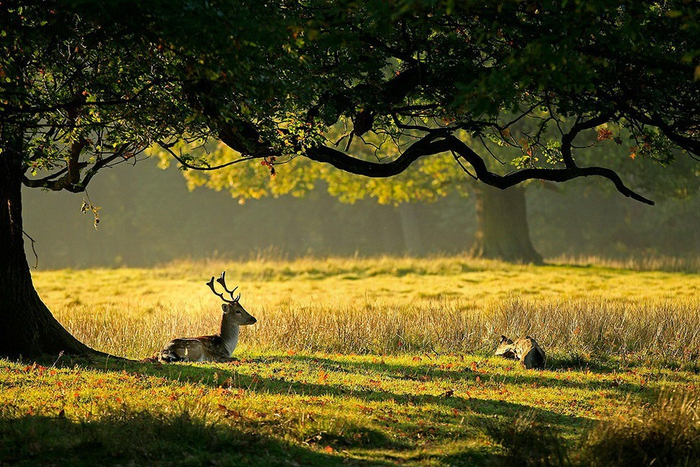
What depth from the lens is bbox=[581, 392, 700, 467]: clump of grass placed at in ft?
23.9

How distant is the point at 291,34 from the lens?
26.2 ft

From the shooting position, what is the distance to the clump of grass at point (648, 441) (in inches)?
287

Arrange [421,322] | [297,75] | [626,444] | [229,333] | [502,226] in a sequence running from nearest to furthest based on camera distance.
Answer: [626,444] → [297,75] → [229,333] → [421,322] → [502,226]

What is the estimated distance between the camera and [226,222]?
6938 cm

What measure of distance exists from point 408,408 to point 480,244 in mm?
27527

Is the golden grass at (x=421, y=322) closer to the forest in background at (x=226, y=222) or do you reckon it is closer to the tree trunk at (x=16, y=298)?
the tree trunk at (x=16, y=298)

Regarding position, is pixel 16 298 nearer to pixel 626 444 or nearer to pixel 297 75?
pixel 297 75

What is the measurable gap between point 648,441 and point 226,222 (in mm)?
63207

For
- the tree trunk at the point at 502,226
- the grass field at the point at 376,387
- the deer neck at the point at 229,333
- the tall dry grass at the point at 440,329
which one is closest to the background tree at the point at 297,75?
the deer neck at the point at 229,333

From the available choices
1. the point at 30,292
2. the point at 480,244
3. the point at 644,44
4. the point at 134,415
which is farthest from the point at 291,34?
the point at 480,244

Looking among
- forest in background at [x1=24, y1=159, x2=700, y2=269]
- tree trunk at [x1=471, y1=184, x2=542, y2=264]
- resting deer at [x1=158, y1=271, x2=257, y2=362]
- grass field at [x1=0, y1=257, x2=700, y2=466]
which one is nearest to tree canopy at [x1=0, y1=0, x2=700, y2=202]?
resting deer at [x1=158, y1=271, x2=257, y2=362]

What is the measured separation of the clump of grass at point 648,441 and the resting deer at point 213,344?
20.4ft

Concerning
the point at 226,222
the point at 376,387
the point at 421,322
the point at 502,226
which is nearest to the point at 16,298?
the point at 376,387

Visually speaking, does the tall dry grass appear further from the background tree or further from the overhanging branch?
the overhanging branch
